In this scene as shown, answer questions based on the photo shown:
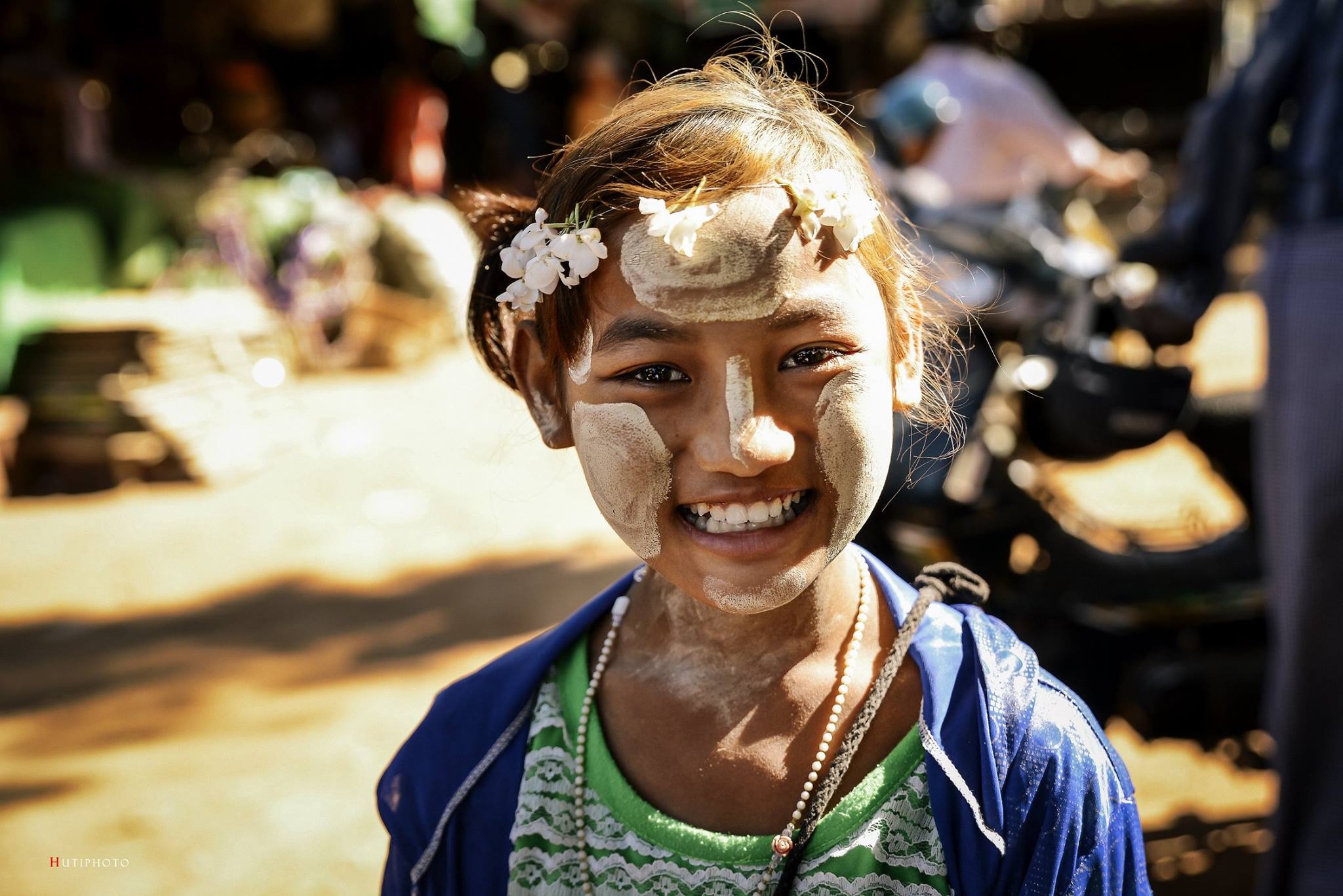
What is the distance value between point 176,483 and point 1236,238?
5704mm

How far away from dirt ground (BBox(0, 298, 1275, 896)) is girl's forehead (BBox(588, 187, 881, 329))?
394mm

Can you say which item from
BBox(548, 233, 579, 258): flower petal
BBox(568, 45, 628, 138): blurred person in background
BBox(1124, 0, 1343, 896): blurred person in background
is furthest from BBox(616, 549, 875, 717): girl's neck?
BBox(568, 45, 628, 138): blurred person in background

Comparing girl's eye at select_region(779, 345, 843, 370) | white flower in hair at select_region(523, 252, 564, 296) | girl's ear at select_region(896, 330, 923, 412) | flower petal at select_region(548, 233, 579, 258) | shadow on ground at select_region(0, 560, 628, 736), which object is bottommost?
shadow on ground at select_region(0, 560, 628, 736)

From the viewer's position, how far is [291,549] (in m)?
5.41

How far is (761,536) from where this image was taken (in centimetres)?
122

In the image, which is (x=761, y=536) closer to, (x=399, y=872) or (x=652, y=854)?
(x=652, y=854)

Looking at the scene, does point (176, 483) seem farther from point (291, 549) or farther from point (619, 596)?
point (619, 596)

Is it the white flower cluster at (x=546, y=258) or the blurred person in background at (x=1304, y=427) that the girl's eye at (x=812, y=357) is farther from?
the blurred person in background at (x=1304, y=427)

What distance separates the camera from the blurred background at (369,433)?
2.91 metres

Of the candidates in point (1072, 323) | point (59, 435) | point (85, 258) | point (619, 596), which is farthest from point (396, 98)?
point (619, 596)

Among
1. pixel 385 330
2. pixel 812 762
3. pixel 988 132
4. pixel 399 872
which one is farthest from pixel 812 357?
pixel 385 330

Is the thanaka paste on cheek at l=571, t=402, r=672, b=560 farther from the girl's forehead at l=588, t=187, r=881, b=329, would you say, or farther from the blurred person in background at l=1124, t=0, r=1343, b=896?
the blurred person in background at l=1124, t=0, r=1343, b=896

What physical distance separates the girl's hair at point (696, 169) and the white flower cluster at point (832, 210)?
32 millimetres

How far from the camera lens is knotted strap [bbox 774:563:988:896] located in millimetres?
1239
